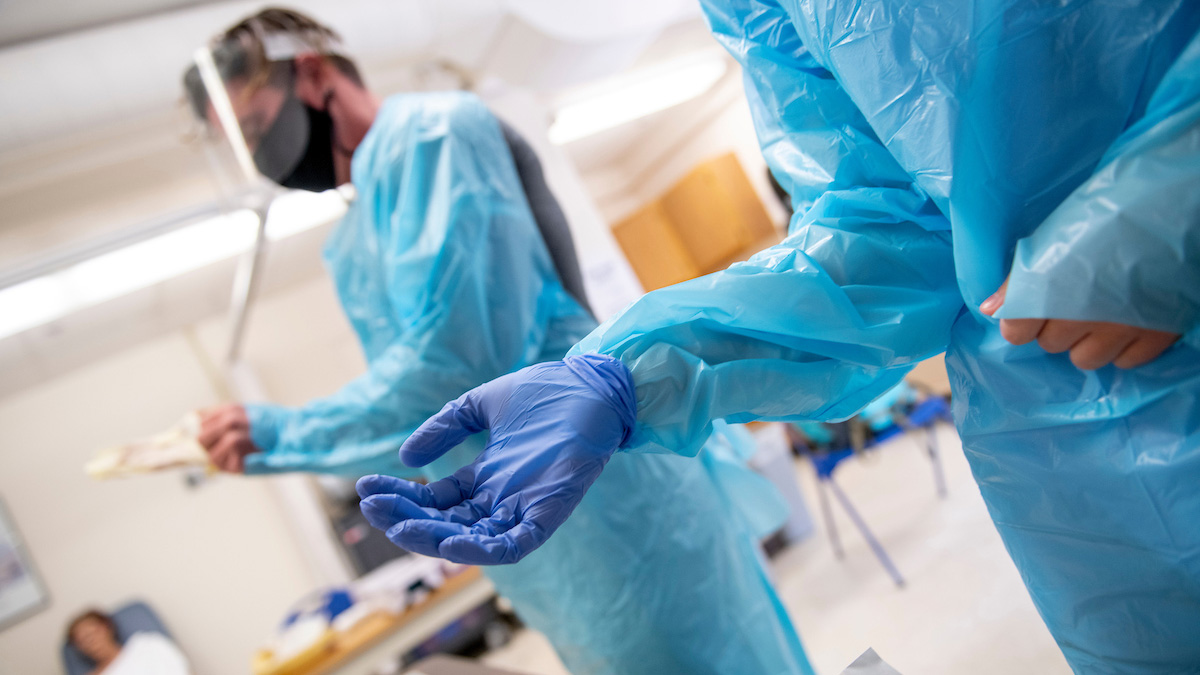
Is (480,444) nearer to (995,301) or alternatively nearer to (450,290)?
(450,290)

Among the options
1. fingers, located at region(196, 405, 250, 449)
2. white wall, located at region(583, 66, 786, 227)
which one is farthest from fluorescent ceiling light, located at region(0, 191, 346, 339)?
white wall, located at region(583, 66, 786, 227)

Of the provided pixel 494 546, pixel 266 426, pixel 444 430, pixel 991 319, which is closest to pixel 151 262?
pixel 266 426

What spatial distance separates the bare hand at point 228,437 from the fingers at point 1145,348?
1.38 meters

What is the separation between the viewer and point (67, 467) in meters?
4.01

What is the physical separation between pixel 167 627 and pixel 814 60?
15.6ft

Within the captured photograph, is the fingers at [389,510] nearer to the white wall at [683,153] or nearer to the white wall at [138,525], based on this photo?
the white wall at [683,153]

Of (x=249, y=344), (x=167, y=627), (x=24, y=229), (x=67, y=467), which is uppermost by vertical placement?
(x=24, y=229)

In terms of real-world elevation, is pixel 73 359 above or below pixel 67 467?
above

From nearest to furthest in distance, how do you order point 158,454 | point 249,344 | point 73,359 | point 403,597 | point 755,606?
point 755,606 → point 158,454 → point 403,597 → point 73,359 → point 249,344

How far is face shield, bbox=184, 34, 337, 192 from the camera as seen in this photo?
133cm

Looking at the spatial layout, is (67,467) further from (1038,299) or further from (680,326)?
(1038,299)

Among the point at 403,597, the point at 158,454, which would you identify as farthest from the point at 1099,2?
the point at 403,597

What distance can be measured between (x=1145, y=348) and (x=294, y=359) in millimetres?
4906

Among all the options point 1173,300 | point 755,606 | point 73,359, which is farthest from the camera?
point 73,359
